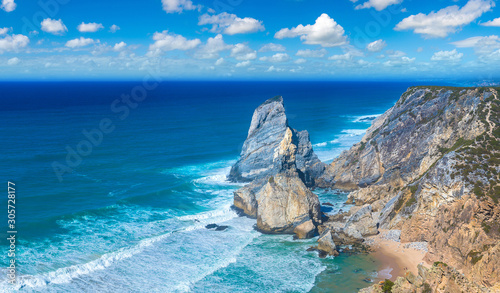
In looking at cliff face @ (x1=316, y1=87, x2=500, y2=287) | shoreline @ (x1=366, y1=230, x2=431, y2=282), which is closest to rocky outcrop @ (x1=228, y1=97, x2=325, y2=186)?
cliff face @ (x1=316, y1=87, x2=500, y2=287)

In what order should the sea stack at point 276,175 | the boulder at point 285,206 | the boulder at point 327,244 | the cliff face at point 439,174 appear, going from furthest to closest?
the sea stack at point 276,175
the boulder at point 285,206
the boulder at point 327,244
the cliff face at point 439,174

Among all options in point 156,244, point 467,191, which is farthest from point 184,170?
point 467,191

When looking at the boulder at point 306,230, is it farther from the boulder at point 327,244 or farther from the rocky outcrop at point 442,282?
the rocky outcrop at point 442,282

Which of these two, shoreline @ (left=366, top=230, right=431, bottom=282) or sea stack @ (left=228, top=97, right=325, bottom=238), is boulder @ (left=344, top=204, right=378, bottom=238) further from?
sea stack @ (left=228, top=97, right=325, bottom=238)

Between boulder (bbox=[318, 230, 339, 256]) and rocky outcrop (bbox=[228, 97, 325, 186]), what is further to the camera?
rocky outcrop (bbox=[228, 97, 325, 186])

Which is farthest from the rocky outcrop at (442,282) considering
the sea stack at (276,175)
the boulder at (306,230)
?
the sea stack at (276,175)

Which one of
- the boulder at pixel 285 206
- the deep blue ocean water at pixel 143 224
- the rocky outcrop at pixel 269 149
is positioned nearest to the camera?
the deep blue ocean water at pixel 143 224
